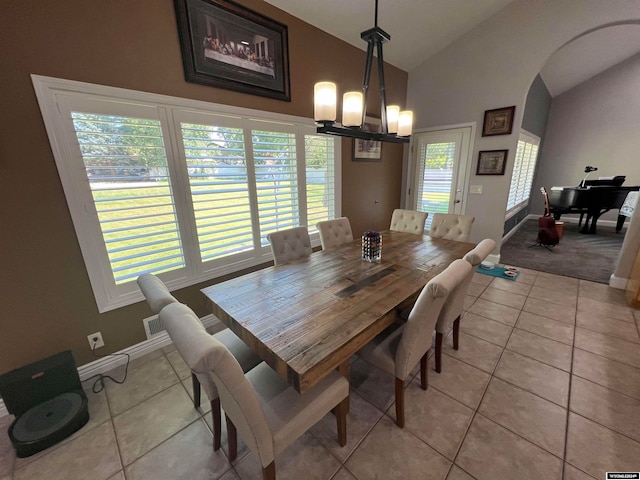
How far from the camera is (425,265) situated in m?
1.93

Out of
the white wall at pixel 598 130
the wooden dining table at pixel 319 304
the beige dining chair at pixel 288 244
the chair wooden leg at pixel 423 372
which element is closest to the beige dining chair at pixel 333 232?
the beige dining chair at pixel 288 244

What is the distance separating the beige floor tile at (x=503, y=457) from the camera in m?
1.26

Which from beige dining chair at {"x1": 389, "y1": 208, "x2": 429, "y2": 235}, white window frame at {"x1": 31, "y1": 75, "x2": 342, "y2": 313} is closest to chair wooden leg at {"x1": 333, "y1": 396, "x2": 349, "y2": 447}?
white window frame at {"x1": 31, "y1": 75, "x2": 342, "y2": 313}

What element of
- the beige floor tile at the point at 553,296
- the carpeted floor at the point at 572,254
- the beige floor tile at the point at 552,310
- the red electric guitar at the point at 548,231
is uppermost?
the red electric guitar at the point at 548,231

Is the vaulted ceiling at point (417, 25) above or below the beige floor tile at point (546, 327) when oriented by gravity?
above

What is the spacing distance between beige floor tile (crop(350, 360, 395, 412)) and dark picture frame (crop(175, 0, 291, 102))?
263 cm

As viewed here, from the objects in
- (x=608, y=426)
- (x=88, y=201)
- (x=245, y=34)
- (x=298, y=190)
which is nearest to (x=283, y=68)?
(x=245, y=34)

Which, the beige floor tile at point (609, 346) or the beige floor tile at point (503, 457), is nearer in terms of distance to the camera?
the beige floor tile at point (503, 457)

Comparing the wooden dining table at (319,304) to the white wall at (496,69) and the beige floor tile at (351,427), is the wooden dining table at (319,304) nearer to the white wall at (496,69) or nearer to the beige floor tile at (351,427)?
the beige floor tile at (351,427)

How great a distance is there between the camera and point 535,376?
183 cm

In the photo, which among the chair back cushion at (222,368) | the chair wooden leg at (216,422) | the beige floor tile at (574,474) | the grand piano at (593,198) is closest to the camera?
the chair back cushion at (222,368)

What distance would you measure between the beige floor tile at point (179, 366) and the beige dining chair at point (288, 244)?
1.08 metres

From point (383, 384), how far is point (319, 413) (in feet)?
2.65

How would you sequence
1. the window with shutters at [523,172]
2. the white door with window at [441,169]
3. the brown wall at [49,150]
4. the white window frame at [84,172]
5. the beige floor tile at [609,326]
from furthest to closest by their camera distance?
1. the window with shutters at [523,172]
2. the white door with window at [441,169]
3. the beige floor tile at [609,326]
4. the white window frame at [84,172]
5. the brown wall at [49,150]
